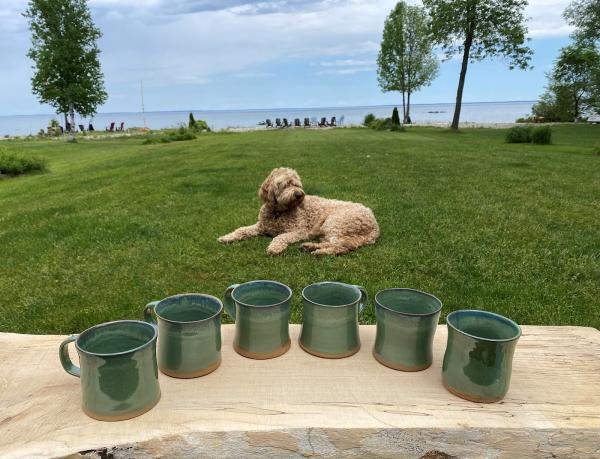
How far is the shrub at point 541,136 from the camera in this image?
Answer: 19625 mm

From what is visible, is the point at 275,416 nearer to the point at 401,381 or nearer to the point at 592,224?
the point at 401,381

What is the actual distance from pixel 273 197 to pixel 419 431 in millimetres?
4328

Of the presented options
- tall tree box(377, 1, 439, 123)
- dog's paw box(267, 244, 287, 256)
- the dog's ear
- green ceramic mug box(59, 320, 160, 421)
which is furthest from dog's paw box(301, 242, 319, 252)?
tall tree box(377, 1, 439, 123)

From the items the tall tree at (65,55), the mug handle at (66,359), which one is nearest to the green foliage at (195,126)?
the tall tree at (65,55)

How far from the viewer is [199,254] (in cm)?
544

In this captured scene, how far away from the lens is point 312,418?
1.59m

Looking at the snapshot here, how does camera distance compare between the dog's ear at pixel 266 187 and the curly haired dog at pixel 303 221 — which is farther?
the dog's ear at pixel 266 187

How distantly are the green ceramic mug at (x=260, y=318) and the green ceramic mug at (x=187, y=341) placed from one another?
0.41 feet

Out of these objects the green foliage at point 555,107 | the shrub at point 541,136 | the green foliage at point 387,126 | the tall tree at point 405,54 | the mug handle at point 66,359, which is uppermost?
the tall tree at point 405,54

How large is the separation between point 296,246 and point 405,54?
46.4 metres

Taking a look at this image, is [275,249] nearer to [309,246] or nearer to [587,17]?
[309,246]

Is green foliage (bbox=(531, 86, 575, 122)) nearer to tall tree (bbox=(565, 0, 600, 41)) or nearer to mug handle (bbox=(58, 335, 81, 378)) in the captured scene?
tall tree (bbox=(565, 0, 600, 41))

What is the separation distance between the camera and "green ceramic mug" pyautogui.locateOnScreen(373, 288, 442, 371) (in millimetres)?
1769

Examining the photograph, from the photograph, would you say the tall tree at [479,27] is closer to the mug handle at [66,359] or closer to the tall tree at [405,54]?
the tall tree at [405,54]
